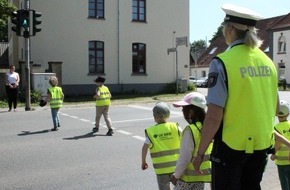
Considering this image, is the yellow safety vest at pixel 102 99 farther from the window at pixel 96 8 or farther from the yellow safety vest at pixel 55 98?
the window at pixel 96 8

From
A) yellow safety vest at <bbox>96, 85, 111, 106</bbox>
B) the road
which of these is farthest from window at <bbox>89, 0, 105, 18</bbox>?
yellow safety vest at <bbox>96, 85, 111, 106</bbox>

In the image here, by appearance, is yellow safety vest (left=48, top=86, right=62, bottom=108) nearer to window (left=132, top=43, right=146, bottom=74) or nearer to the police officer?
the police officer

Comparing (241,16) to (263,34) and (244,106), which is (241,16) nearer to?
(244,106)

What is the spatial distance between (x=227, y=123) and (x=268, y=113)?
1.09 feet

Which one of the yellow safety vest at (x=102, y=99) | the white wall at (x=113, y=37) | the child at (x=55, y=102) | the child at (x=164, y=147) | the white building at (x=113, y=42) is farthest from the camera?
the white building at (x=113, y=42)

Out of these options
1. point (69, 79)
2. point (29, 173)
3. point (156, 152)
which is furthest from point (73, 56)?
point (156, 152)

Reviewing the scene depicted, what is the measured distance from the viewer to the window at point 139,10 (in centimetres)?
2879

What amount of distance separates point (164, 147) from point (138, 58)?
81.5 feet

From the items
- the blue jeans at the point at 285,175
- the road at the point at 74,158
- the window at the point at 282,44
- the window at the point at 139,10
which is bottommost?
the road at the point at 74,158

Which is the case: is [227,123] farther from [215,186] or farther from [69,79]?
[69,79]

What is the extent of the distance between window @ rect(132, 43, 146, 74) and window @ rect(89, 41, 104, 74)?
2.35 m

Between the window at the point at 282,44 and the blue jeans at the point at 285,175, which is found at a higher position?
the window at the point at 282,44

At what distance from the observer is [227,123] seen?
9.54ft

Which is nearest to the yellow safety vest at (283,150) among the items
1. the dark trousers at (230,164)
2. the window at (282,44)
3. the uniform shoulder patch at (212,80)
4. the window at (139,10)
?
the dark trousers at (230,164)
